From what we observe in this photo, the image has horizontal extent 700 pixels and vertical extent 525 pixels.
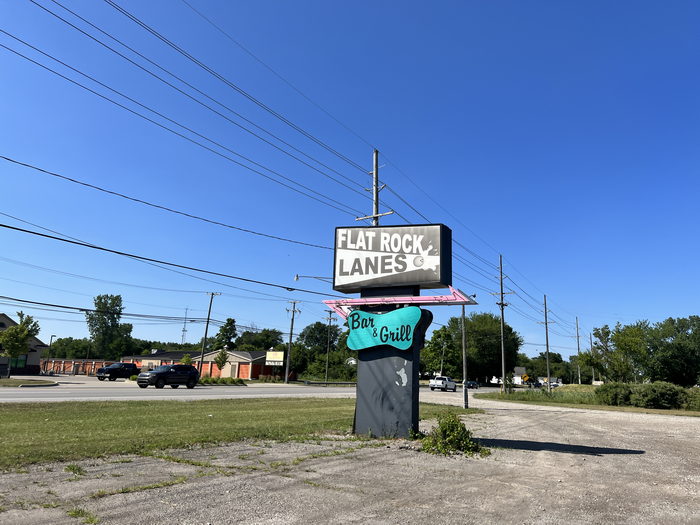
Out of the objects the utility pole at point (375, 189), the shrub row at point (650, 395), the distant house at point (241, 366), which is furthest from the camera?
the distant house at point (241, 366)

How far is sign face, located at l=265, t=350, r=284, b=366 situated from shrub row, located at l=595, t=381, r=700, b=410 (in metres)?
50.8

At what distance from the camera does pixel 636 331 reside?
57562 mm

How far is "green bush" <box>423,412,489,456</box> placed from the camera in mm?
10984

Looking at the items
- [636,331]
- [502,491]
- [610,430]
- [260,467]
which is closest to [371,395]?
[260,467]

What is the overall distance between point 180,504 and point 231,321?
9925 cm

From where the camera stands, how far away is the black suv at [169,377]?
36.9 m

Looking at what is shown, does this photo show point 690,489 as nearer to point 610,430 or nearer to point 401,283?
point 401,283

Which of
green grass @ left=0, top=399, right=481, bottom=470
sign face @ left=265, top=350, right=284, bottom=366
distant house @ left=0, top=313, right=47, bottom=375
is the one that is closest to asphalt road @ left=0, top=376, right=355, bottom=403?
green grass @ left=0, top=399, right=481, bottom=470

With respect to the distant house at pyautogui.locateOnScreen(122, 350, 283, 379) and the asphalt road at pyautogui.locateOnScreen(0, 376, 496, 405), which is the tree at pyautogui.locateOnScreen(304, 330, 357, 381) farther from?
the asphalt road at pyautogui.locateOnScreen(0, 376, 496, 405)

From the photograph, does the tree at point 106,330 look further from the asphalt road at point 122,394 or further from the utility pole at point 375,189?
the utility pole at point 375,189

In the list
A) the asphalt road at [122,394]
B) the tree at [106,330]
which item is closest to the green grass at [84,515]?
the asphalt road at [122,394]

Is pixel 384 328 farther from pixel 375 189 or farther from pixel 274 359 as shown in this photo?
pixel 274 359

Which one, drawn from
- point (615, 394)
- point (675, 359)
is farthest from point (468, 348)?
point (615, 394)

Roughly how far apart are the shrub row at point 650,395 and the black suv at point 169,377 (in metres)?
34.4
